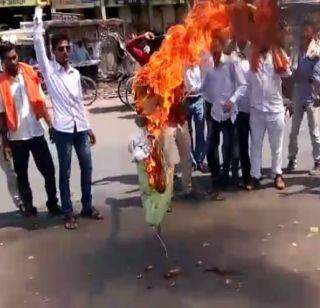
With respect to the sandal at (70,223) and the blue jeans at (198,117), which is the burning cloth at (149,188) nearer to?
the sandal at (70,223)

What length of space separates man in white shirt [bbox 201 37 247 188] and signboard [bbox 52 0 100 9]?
16.8m

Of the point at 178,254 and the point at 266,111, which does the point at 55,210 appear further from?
the point at 266,111

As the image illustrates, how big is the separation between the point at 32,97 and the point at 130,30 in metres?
15.5

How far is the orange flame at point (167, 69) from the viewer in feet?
16.0

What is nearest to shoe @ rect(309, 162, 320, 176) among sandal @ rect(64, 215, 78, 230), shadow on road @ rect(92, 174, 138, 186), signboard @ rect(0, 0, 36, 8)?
shadow on road @ rect(92, 174, 138, 186)

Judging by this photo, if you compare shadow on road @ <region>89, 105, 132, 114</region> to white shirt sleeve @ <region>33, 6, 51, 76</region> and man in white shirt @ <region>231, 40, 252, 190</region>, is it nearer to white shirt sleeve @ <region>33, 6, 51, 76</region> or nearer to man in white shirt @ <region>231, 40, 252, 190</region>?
man in white shirt @ <region>231, 40, 252, 190</region>

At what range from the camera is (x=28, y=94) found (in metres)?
6.09

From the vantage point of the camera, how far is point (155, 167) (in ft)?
16.1

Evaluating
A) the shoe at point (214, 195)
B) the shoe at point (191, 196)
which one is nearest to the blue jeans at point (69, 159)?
the shoe at point (191, 196)

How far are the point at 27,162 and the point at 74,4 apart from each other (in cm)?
1761

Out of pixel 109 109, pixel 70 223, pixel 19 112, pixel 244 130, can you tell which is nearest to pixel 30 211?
pixel 70 223

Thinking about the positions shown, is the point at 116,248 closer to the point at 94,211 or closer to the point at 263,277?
the point at 94,211

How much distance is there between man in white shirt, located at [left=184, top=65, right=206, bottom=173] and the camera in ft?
21.7

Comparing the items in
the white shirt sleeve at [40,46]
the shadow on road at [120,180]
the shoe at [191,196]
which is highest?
the white shirt sleeve at [40,46]
